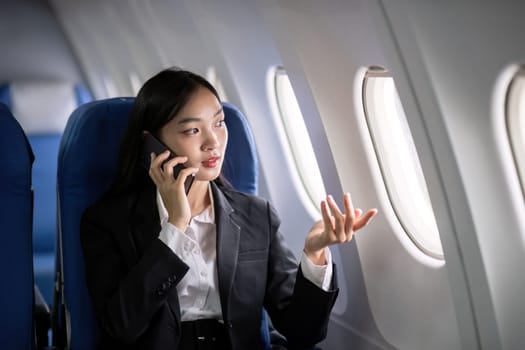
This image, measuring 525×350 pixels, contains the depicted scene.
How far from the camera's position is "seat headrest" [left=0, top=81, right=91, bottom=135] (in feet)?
24.3

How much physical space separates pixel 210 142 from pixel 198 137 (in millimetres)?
46

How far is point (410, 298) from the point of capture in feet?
9.61

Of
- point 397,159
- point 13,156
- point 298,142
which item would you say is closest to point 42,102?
point 298,142

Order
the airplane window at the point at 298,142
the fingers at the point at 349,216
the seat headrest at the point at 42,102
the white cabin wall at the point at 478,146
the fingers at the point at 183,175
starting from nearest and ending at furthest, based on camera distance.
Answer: the white cabin wall at the point at 478,146, the fingers at the point at 349,216, the fingers at the point at 183,175, the airplane window at the point at 298,142, the seat headrest at the point at 42,102

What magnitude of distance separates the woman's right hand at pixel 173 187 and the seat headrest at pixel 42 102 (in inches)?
195

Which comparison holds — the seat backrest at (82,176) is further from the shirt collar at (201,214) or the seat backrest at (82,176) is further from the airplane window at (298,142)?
the airplane window at (298,142)

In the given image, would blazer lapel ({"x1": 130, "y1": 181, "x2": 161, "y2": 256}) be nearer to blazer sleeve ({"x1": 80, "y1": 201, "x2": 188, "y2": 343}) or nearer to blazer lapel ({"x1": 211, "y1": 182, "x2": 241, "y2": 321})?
blazer sleeve ({"x1": 80, "y1": 201, "x2": 188, "y2": 343})

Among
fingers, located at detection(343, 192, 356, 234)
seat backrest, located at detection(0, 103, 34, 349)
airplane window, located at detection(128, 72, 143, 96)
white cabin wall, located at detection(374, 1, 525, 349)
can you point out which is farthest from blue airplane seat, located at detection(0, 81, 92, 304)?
white cabin wall, located at detection(374, 1, 525, 349)

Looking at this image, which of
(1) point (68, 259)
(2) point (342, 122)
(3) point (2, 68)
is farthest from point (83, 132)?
(3) point (2, 68)

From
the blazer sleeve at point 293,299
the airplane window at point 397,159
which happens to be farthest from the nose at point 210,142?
the airplane window at point 397,159

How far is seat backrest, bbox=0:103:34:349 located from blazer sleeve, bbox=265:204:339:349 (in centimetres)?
83

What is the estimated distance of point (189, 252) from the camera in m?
2.58

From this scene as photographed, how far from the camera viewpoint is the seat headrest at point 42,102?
7.40m

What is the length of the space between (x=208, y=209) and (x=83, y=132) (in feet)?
1.65
